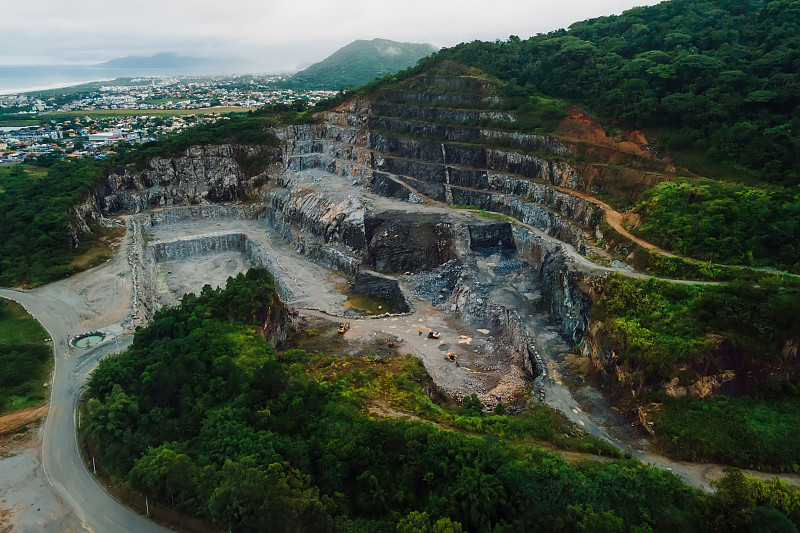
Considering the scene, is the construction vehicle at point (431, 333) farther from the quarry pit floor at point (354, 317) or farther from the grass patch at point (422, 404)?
the grass patch at point (422, 404)

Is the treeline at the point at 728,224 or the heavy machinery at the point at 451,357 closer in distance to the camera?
the treeline at the point at 728,224

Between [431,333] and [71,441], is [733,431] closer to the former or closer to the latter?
[431,333]

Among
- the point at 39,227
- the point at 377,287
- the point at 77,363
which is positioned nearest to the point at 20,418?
the point at 77,363

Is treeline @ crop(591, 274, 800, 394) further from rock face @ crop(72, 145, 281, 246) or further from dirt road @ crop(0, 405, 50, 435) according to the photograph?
rock face @ crop(72, 145, 281, 246)

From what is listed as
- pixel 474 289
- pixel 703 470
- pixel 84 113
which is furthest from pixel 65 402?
pixel 84 113

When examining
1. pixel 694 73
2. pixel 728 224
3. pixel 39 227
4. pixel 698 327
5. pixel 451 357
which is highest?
pixel 694 73

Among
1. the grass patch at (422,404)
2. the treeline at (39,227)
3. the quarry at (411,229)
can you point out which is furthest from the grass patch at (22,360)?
the grass patch at (422,404)
